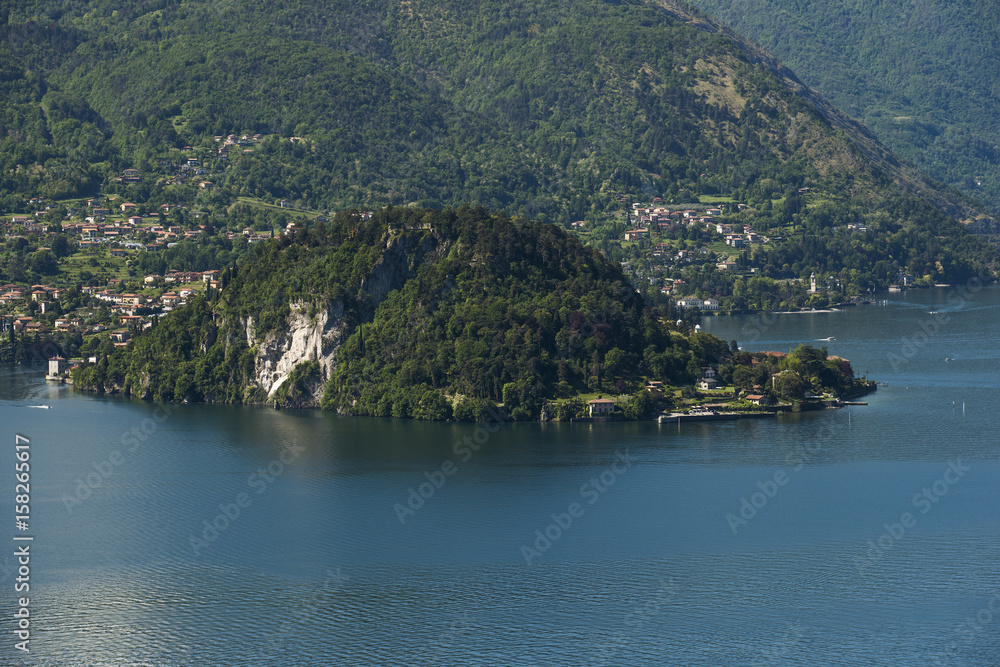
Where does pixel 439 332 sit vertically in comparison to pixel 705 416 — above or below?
above

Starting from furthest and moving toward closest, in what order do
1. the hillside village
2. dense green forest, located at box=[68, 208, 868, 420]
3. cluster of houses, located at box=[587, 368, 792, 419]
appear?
the hillside village, dense green forest, located at box=[68, 208, 868, 420], cluster of houses, located at box=[587, 368, 792, 419]

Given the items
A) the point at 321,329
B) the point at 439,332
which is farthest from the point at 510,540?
the point at 321,329

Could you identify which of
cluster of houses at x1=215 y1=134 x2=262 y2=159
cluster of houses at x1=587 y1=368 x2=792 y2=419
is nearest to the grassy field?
cluster of houses at x1=215 y1=134 x2=262 y2=159

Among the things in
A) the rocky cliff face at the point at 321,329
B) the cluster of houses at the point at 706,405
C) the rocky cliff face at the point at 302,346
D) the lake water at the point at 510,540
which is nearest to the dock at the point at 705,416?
the cluster of houses at the point at 706,405

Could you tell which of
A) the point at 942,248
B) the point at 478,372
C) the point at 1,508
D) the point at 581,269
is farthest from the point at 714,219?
the point at 1,508

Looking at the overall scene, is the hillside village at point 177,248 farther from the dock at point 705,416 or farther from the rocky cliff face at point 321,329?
the dock at point 705,416

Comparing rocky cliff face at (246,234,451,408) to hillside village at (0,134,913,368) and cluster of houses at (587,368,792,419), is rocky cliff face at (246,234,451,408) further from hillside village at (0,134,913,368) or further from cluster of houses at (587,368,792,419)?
cluster of houses at (587,368,792,419)

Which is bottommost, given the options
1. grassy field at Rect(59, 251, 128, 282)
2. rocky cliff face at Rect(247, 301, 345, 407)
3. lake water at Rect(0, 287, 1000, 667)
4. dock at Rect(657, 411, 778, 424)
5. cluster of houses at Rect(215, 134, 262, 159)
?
lake water at Rect(0, 287, 1000, 667)

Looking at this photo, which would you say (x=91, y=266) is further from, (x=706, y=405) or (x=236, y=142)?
(x=706, y=405)
